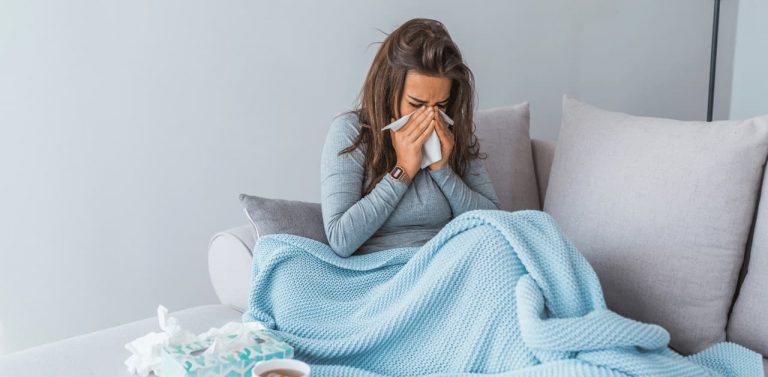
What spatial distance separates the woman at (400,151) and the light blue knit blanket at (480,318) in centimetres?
21

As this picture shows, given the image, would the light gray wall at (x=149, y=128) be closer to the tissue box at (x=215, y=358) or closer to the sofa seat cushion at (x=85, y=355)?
the sofa seat cushion at (x=85, y=355)

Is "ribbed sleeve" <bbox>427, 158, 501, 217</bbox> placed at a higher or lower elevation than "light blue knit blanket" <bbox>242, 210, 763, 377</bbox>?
higher

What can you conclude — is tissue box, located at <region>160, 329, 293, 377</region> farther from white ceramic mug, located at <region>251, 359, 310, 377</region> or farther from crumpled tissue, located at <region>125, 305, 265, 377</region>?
white ceramic mug, located at <region>251, 359, 310, 377</region>

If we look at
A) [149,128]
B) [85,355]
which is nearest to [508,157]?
[149,128]

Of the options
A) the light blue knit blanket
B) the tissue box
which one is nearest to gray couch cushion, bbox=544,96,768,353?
the light blue knit blanket

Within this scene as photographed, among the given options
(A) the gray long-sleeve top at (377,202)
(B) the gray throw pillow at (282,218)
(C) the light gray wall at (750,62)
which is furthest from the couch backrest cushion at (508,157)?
(C) the light gray wall at (750,62)

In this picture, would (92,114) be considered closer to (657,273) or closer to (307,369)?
(307,369)

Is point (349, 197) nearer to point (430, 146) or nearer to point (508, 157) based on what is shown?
point (430, 146)

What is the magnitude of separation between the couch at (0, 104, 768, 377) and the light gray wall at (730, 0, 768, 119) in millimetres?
1175

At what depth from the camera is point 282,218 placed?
1713 mm

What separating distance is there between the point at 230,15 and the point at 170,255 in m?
0.68

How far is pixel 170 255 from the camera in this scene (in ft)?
7.23

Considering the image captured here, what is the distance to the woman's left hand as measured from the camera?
1.74 metres

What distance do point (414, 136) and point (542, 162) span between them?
518 millimetres
